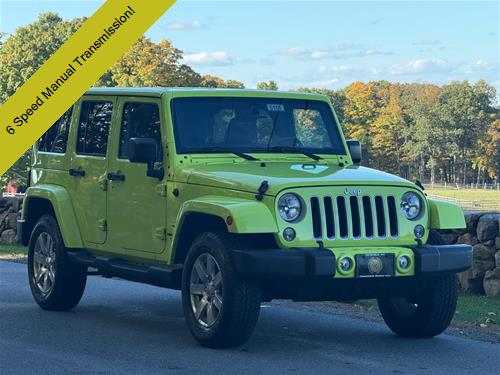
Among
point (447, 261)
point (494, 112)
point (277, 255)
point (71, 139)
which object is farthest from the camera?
point (494, 112)

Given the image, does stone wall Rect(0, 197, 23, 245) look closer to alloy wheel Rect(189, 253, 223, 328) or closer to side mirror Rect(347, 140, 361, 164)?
side mirror Rect(347, 140, 361, 164)

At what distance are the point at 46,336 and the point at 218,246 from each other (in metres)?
1.77

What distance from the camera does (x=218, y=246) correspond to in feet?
29.0

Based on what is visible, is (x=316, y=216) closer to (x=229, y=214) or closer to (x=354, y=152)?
(x=229, y=214)

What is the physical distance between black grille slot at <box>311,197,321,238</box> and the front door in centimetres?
150

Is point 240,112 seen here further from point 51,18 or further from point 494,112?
point 494,112

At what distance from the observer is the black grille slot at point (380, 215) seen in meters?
9.08

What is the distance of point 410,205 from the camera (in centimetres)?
928

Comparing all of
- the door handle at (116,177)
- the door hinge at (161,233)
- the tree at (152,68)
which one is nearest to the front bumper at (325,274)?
the door hinge at (161,233)

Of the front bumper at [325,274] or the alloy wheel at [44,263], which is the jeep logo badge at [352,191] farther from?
the alloy wheel at [44,263]

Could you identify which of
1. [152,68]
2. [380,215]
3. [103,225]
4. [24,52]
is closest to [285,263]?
[380,215]

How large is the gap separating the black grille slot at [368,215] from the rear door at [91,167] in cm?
275

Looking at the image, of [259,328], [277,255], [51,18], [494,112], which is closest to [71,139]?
[259,328]

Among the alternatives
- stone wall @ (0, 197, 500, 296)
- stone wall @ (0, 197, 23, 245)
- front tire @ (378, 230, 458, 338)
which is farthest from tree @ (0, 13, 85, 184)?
front tire @ (378, 230, 458, 338)
